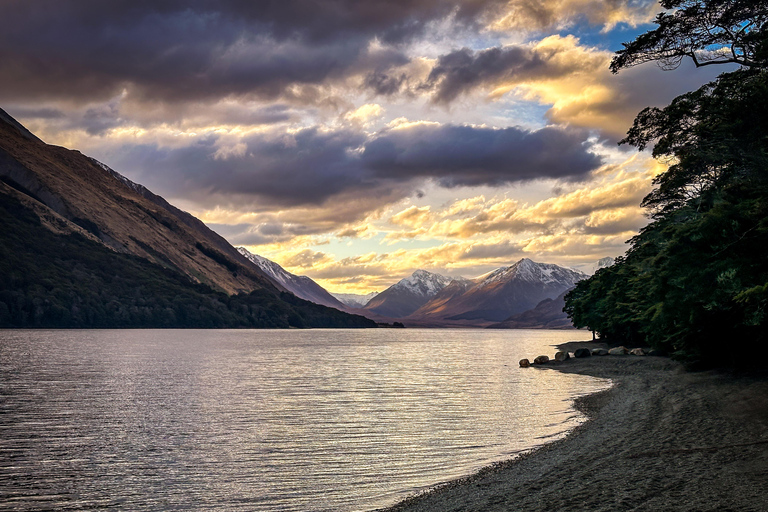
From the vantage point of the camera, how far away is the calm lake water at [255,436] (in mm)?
23156

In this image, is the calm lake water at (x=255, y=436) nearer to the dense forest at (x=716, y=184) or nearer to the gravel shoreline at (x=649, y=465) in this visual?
the gravel shoreline at (x=649, y=465)

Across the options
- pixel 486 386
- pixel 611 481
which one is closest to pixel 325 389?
pixel 486 386

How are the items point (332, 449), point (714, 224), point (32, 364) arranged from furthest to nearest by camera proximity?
point (32, 364) < point (714, 224) < point (332, 449)

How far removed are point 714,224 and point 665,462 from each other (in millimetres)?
20129

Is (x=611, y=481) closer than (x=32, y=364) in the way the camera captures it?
Yes

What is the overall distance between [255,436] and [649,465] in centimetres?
2258

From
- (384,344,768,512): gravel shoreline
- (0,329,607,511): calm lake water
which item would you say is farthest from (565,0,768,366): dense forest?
(0,329,607,511): calm lake water

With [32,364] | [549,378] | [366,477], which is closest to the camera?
[366,477]

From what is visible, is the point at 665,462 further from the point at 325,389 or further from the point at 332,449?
the point at 325,389

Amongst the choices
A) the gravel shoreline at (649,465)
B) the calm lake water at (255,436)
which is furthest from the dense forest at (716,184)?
the calm lake water at (255,436)

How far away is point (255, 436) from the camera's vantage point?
34656 millimetres

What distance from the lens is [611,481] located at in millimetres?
19453

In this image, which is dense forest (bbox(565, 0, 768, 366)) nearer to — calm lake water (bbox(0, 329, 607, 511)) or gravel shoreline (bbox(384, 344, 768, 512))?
gravel shoreline (bbox(384, 344, 768, 512))

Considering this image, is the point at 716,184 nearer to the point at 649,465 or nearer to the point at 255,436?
the point at 649,465
